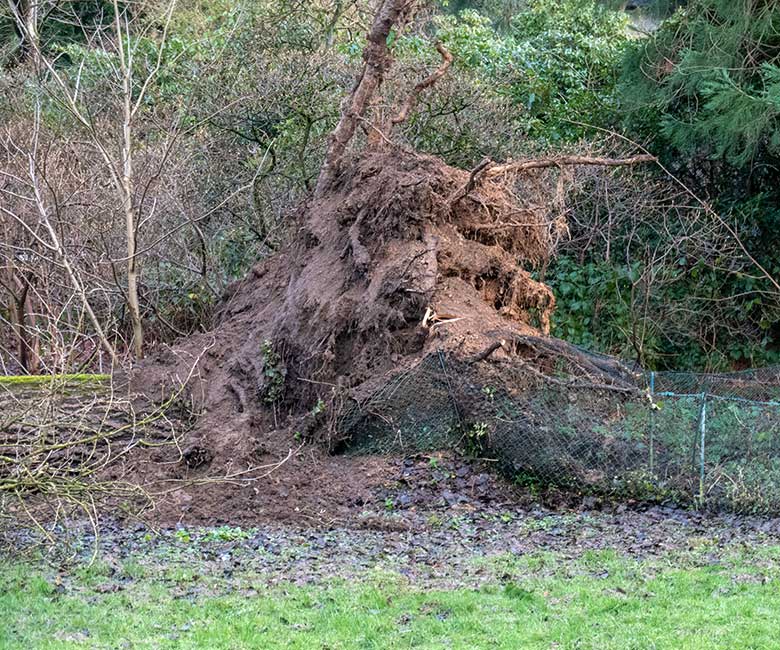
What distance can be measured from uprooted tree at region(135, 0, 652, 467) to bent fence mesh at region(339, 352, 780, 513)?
0.37m

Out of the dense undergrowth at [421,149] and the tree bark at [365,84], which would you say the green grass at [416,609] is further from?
the dense undergrowth at [421,149]

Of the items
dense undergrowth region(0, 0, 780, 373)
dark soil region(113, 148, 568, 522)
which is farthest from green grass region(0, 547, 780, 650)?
dense undergrowth region(0, 0, 780, 373)

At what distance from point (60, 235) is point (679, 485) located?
822cm

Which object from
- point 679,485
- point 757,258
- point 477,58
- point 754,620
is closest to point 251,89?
point 477,58

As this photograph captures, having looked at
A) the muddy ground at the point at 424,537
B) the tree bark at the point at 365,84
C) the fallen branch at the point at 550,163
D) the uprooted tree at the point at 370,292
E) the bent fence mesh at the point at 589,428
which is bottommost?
the muddy ground at the point at 424,537

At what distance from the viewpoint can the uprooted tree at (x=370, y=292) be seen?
448 inches

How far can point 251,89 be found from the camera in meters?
16.8

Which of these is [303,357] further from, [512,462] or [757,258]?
[757,258]

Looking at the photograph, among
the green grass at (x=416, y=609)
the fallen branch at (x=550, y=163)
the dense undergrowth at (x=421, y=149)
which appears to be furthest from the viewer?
the dense undergrowth at (x=421, y=149)

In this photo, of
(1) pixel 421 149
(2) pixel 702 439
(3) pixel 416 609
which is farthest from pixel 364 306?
(1) pixel 421 149

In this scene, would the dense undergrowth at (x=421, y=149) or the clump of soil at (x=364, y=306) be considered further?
the dense undergrowth at (x=421, y=149)

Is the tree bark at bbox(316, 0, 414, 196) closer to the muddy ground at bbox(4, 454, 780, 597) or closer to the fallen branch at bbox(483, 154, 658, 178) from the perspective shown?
the fallen branch at bbox(483, 154, 658, 178)

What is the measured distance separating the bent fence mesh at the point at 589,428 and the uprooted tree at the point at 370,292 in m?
0.37

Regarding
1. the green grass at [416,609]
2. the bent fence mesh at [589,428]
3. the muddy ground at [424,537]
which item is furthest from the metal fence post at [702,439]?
the green grass at [416,609]
